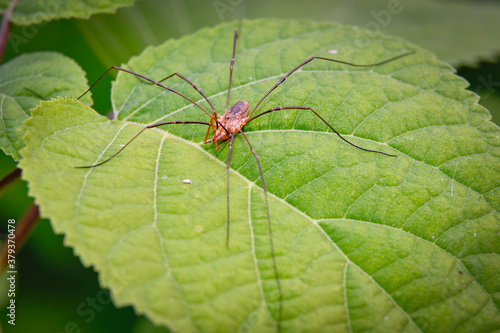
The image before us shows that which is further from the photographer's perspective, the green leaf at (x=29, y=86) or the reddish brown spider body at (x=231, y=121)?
the reddish brown spider body at (x=231, y=121)

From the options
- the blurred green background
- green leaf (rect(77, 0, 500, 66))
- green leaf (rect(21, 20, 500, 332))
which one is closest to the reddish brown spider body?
green leaf (rect(21, 20, 500, 332))

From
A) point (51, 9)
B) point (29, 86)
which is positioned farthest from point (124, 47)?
point (29, 86)

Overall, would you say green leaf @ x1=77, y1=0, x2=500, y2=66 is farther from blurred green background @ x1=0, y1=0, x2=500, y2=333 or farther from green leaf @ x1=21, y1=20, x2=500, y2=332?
green leaf @ x1=21, y1=20, x2=500, y2=332

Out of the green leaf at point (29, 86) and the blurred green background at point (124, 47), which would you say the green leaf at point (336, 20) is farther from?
the green leaf at point (29, 86)

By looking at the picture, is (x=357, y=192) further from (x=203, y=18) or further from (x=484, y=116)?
(x=203, y=18)

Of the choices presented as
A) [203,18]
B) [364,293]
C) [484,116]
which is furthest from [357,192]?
[203,18]

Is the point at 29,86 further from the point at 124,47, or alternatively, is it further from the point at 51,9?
the point at 124,47

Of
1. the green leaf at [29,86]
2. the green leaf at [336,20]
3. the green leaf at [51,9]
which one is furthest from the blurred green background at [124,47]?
the green leaf at [51,9]
